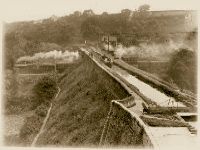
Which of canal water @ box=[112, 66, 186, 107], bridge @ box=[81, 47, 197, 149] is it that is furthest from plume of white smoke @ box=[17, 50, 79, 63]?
bridge @ box=[81, 47, 197, 149]

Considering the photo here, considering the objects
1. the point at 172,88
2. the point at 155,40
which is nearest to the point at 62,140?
the point at 172,88

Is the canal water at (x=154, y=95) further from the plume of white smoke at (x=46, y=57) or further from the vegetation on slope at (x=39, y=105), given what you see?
the vegetation on slope at (x=39, y=105)

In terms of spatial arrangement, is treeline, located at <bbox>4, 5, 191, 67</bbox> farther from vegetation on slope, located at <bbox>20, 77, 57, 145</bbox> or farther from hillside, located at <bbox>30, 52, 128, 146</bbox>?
hillside, located at <bbox>30, 52, 128, 146</bbox>

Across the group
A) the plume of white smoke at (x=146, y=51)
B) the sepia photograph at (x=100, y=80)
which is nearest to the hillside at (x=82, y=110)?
the sepia photograph at (x=100, y=80)

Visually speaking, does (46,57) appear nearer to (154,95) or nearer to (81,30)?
(81,30)

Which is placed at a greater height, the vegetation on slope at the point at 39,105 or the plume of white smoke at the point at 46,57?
the plume of white smoke at the point at 46,57

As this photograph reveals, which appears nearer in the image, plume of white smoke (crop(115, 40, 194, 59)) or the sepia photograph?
the sepia photograph
